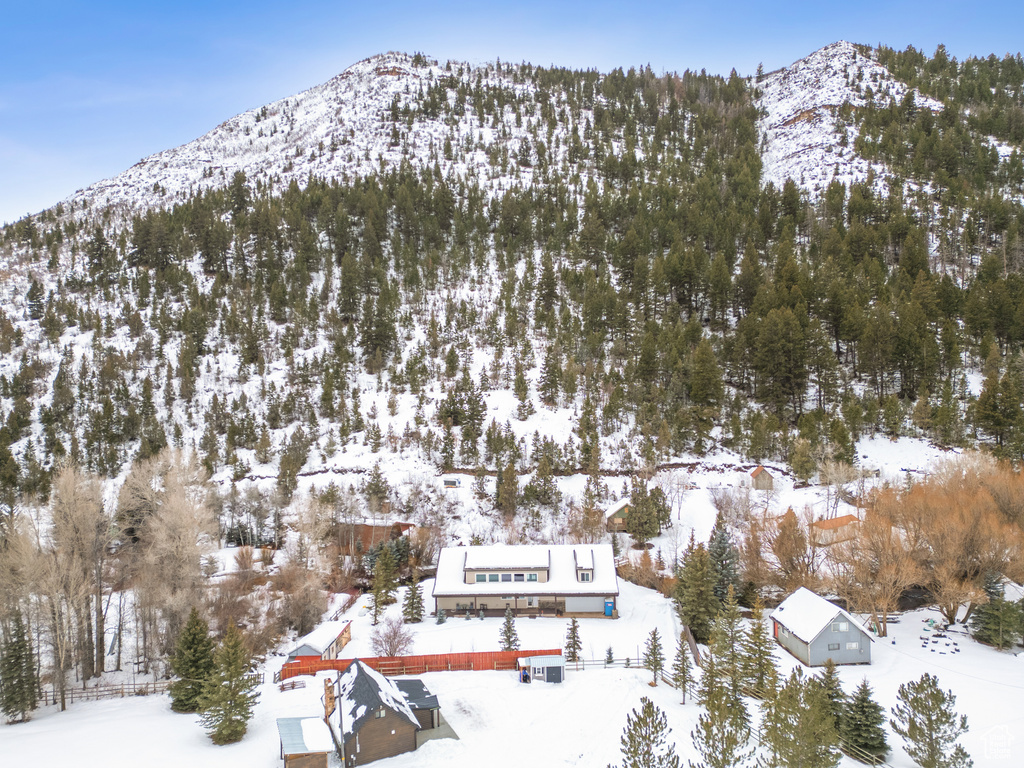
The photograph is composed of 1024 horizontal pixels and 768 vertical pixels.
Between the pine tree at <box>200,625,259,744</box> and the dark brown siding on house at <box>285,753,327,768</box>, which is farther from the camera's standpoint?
the pine tree at <box>200,625,259,744</box>

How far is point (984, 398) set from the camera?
51.3 metres

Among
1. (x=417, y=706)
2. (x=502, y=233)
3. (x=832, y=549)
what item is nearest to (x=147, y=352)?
(x=502, y=233)

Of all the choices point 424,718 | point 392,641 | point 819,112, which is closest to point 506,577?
point 392,641

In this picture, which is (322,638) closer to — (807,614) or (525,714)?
(525,714)

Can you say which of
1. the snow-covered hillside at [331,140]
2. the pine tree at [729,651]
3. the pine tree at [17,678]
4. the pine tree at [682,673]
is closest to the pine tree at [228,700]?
the pine tree at [17,678]

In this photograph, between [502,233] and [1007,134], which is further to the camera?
[1007,134]

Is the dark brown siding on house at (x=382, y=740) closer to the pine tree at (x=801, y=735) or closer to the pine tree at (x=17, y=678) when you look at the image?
the pine tree at (x=801, y=735)

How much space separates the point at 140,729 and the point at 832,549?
39967mm

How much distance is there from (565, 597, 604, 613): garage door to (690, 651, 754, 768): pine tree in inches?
524

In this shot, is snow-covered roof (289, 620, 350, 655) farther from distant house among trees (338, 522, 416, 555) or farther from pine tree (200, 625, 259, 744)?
distant house among trees (338, 522, 416, 555)

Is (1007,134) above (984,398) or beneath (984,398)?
above

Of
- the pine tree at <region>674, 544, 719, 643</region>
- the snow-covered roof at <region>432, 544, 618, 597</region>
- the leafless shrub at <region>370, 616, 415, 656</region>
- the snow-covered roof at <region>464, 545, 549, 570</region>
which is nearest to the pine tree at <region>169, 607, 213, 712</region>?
the leafless shrub at <region>370, 616, 415, 656</region>

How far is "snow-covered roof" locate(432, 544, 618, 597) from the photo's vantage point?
39.6 meters

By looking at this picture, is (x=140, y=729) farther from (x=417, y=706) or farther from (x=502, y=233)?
(x=502, y=233)
